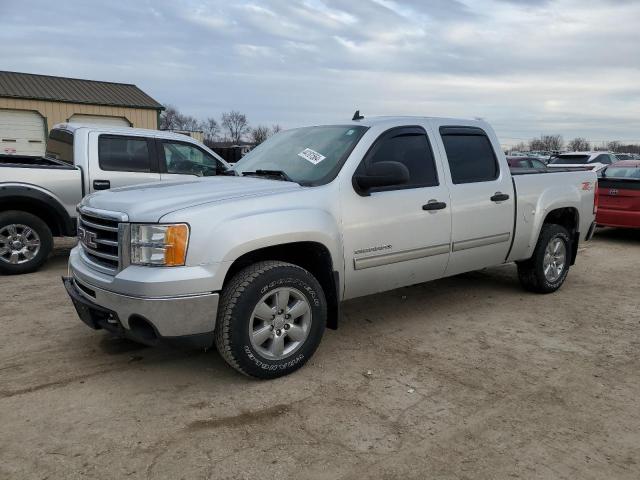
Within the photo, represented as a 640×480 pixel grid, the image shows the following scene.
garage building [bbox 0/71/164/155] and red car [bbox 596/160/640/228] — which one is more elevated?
garage building [bbox 0/71/164/155]

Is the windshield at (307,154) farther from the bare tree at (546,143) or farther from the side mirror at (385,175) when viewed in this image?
the bare tree at (546,143)

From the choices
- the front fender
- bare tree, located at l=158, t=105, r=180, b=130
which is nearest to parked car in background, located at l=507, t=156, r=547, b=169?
the front fender

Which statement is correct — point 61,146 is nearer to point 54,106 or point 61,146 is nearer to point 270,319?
point 270,319

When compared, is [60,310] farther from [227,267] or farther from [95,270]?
[227,267]

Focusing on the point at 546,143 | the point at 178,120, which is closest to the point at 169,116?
the point at 178,120

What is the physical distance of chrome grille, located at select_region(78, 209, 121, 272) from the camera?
11.6 ft

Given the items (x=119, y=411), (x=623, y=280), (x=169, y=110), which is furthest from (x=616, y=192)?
(x=169, y=110)

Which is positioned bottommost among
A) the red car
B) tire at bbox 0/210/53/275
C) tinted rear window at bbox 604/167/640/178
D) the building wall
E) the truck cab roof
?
tire at bbox 0/210/53/275

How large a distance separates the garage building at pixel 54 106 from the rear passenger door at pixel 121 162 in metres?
15.5

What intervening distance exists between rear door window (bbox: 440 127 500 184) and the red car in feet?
18.9

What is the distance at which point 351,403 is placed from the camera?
11.4 feet

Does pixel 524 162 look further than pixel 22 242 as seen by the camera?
Yes

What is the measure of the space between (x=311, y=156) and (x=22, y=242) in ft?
14.7

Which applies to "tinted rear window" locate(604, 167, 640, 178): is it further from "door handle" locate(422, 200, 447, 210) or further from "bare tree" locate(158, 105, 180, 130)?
"bare tree" locate(158, 105, 180, 130)
